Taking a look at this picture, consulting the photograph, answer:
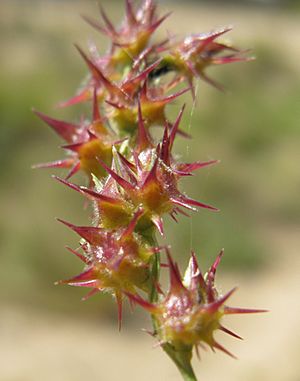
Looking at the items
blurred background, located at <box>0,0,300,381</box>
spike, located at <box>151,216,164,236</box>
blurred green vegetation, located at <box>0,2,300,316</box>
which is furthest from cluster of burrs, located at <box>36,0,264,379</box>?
blurred green vegetation, located at <box>0,2,300,316</box>

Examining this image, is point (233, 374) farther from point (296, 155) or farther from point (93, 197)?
point (93, 197)

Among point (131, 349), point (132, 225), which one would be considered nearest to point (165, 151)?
point (132, 225)

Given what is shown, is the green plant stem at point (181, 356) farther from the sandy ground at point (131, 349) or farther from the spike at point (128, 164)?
the sandy ground at point (131, 349)

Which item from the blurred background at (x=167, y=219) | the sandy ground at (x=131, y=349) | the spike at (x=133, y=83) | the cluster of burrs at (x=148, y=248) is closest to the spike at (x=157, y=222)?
the cluster of burrs at (x=148, y=248)

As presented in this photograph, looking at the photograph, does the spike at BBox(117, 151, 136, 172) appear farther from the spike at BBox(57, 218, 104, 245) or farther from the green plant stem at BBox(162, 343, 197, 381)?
the green plant stem at BBox(162, 343, 197, 381)

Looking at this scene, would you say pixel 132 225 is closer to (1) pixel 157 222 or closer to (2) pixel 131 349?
(1) pixel 157 222

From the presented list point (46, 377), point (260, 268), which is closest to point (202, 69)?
point (46, 377)
